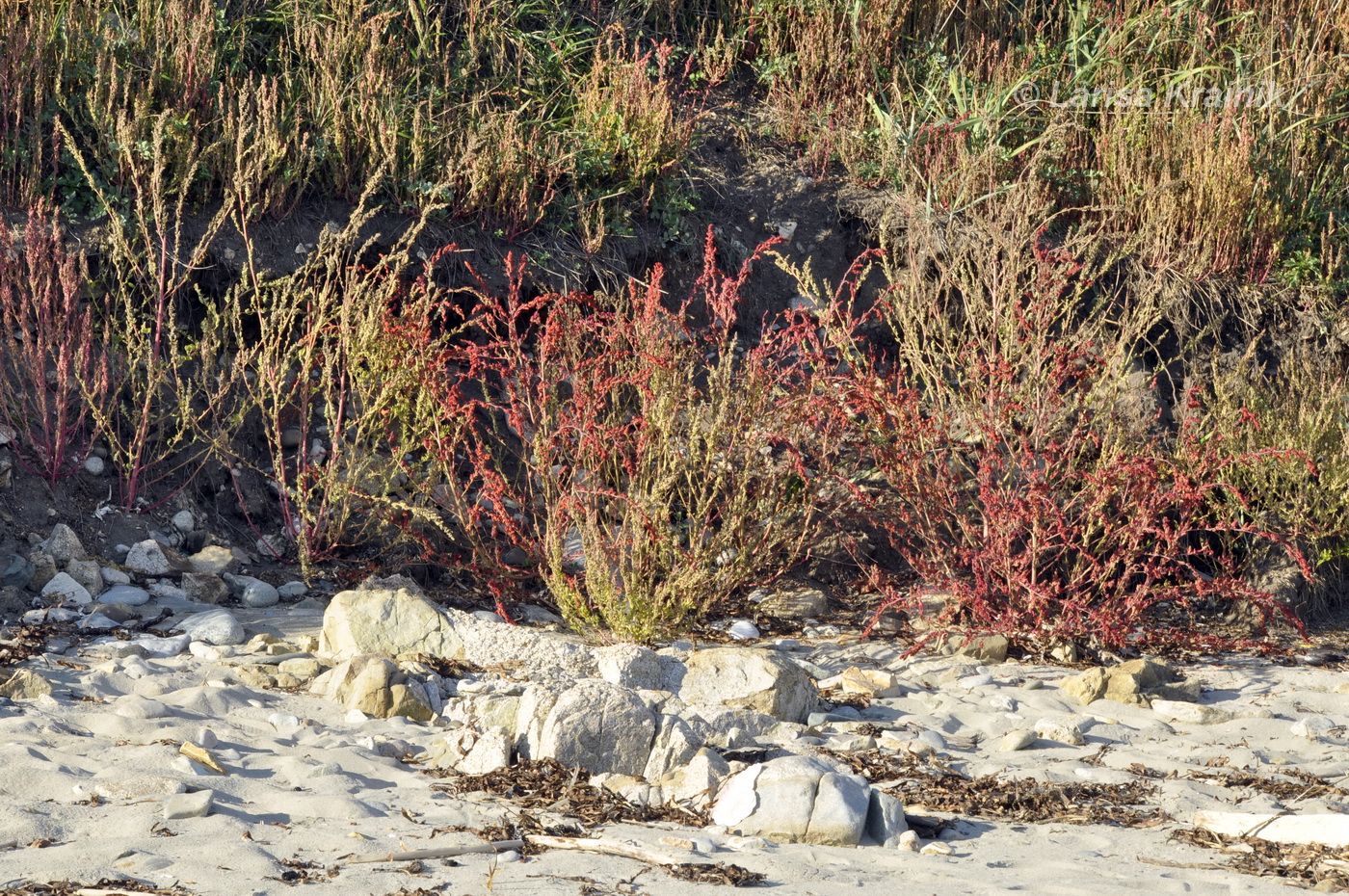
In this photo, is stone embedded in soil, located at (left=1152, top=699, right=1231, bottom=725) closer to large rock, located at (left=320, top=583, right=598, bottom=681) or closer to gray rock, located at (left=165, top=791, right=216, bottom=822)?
large rock, located at (left=320, top=583, right=598, bottom=681)

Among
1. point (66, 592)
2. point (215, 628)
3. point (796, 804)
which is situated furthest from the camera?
point (66, 592)

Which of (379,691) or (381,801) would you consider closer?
(381,801)

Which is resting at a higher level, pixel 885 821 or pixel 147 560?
pixel 885 821

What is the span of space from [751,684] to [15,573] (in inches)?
103

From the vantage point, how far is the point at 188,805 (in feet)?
9.76

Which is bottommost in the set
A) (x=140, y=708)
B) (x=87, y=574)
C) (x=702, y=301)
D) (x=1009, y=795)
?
(x=87, y=574)

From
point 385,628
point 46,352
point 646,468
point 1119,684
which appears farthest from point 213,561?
point 1119,684

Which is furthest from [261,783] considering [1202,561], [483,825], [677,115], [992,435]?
[677,115]

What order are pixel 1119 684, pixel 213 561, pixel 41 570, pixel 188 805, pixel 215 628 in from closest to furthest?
1. pixel 188 805
2. pixel 1119 684
3. pixel 215 628
4. pixel 41 570
5. pixel 213 561

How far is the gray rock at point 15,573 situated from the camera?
4.76 metres

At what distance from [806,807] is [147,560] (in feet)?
9.90

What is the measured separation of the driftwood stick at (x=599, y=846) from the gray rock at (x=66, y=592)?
2.46m

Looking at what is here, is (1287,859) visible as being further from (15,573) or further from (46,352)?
(46,352)

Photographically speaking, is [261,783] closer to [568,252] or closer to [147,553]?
[147,553]
